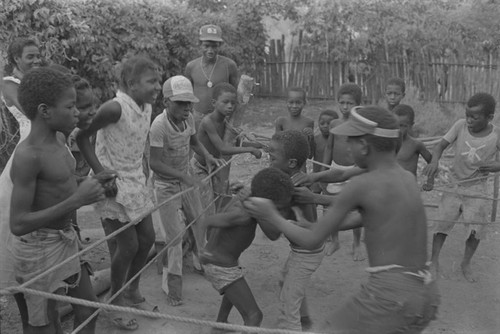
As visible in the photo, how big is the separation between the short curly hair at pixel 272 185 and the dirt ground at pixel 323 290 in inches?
43.5

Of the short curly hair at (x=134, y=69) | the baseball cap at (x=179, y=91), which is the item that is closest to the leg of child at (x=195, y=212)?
the baseball cap at (x=179, y=91)

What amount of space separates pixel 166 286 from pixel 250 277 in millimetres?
813

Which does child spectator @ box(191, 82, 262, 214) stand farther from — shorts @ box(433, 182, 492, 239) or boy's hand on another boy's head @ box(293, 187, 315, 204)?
shorts @ box(433, 182, 492, 239)

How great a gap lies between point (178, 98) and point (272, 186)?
1251mm

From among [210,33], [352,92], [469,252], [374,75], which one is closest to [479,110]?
[352,92]

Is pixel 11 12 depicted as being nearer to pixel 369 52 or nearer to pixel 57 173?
pixel 57 173

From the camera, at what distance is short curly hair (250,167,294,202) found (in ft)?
11.8

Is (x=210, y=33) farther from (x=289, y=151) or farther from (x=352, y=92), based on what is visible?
(x=289, y=151)

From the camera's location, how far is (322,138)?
619 cm

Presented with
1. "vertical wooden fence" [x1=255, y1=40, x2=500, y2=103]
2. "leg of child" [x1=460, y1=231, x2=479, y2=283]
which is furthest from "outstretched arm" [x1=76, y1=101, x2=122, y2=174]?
"vertical wooden fence" [x1=255, y1=40, x2=500, y2=103]

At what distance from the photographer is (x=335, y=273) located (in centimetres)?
543

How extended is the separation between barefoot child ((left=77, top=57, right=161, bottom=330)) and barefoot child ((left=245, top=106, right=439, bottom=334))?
165 centimetres

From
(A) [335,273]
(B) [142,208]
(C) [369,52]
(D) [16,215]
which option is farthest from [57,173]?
(C) [369,52]

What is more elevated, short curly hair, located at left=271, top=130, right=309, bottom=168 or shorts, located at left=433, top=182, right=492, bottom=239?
short curly hair, located at left=271, top=130, right=309, bottom=168
